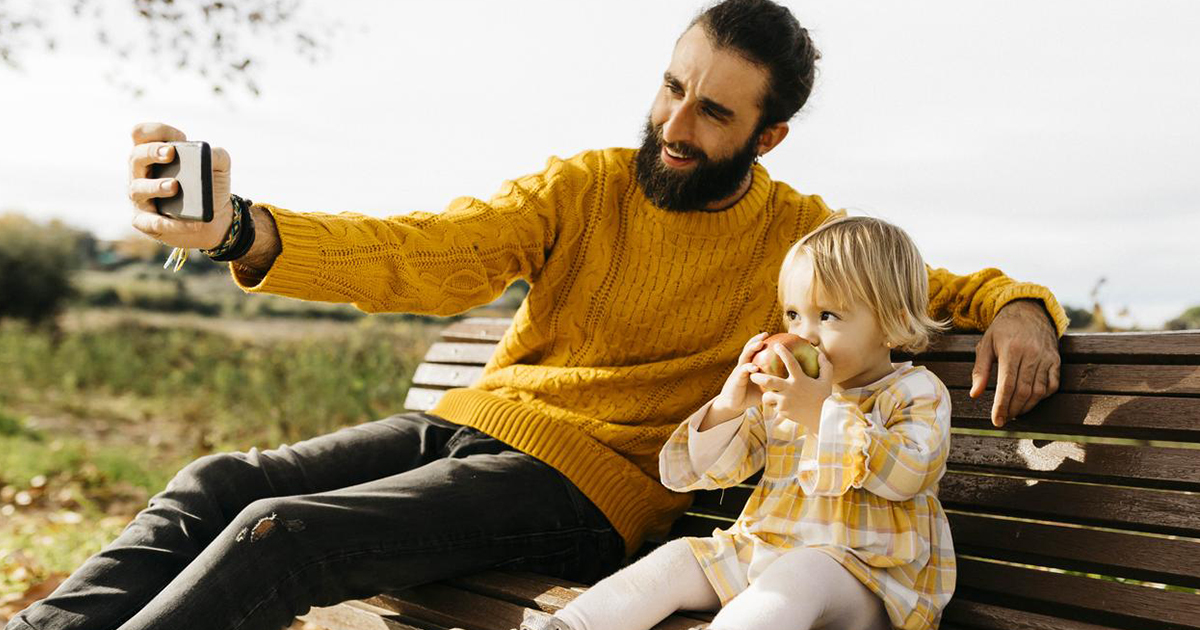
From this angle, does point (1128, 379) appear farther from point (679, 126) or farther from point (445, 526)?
point (445, 526)

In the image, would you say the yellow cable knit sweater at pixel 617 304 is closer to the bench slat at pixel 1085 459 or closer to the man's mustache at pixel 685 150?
the man's mustache at pixel 685 150

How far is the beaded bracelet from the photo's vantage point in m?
2.15

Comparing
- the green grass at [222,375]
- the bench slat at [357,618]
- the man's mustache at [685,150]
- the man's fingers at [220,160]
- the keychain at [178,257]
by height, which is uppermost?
the man's mustache at [685,150]

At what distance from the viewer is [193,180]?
1985 mm

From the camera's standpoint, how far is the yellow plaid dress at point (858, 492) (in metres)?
1.99

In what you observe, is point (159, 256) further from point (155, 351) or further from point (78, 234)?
point (155, 351)

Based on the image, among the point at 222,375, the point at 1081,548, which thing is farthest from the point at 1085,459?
the point at 222,375

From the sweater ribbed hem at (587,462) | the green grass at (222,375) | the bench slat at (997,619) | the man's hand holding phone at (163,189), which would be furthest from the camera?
the green grass at (222,375)

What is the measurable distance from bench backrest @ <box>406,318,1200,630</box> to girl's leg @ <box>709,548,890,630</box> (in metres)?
0.46

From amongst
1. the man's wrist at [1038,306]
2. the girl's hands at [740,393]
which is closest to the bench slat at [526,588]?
A: the girl's hands at [740,393]

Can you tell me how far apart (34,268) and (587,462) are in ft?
31.4

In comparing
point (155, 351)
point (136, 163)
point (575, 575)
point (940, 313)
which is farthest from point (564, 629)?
point (155, 351)

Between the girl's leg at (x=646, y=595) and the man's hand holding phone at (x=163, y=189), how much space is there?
1017 millimetres

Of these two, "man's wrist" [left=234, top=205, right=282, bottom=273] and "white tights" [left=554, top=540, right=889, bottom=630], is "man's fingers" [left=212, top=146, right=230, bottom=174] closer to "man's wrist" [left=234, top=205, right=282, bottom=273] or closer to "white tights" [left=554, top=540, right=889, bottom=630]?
"man's wrist" [left=234, top=205, right=282, bottom=273]
